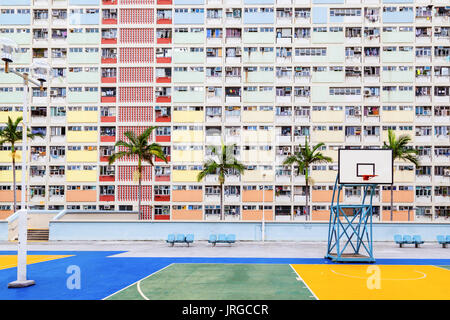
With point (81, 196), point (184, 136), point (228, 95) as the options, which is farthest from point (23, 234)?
point (228, 95)

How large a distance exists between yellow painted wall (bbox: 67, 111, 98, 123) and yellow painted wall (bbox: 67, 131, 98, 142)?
1.53 m

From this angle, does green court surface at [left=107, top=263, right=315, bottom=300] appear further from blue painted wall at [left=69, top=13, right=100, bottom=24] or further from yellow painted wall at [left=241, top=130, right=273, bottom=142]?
blue painted wall at [left=69, top=13, right=100, bottom=24]

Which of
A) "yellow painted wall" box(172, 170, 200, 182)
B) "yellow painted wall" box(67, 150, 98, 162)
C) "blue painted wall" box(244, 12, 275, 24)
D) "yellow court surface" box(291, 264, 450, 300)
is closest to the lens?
"yellow court surface" box(291, 264, 450, 300)

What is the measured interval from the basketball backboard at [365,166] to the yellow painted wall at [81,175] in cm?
3793

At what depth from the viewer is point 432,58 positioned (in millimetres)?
50469

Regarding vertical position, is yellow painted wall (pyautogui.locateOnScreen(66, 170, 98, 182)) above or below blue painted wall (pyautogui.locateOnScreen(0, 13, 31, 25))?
below

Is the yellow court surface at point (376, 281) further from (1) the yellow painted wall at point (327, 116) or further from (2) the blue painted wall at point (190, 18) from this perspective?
(2) the blue painted wall at point (190, 18)

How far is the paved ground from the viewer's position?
23.4 meters

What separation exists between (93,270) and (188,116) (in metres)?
35.1

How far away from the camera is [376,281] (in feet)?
50.1

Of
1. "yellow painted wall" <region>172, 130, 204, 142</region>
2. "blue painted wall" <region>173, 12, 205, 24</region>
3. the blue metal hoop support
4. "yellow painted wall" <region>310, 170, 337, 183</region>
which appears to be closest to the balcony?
"yellow painted wall" <region>172, 130, 204, 142</region>
